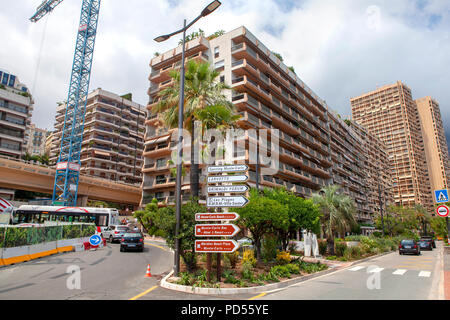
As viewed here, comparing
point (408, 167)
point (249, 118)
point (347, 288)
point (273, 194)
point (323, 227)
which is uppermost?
point (408, 167)

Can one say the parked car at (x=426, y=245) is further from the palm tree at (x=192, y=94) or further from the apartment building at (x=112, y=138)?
the apartment building at (x=112, y=138)

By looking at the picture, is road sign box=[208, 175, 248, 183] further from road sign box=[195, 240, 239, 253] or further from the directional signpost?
road sign box=[195, 240, 239, 253]

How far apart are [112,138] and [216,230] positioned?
7328 cm

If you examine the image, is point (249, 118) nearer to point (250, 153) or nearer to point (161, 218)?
point (250, 153)

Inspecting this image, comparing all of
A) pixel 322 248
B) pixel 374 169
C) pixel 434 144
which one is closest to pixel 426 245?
pixel 322 248

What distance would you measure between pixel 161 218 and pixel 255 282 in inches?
170

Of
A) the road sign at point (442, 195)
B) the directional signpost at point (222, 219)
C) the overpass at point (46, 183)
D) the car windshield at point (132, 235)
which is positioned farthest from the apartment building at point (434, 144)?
the directional signpost at point (222, 219)

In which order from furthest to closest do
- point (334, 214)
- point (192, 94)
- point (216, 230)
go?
point (334, 214)
point (192, 94)
point (216, 230)

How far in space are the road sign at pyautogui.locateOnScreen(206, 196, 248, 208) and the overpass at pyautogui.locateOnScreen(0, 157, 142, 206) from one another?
3890cm

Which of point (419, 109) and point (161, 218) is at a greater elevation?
point (419, 109)

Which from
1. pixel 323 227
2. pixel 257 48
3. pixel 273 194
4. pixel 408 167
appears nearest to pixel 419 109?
pixel 408 167

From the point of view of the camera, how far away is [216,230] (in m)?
10.0

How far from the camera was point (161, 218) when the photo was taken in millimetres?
11281

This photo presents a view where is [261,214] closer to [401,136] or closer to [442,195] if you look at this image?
[442,195]
